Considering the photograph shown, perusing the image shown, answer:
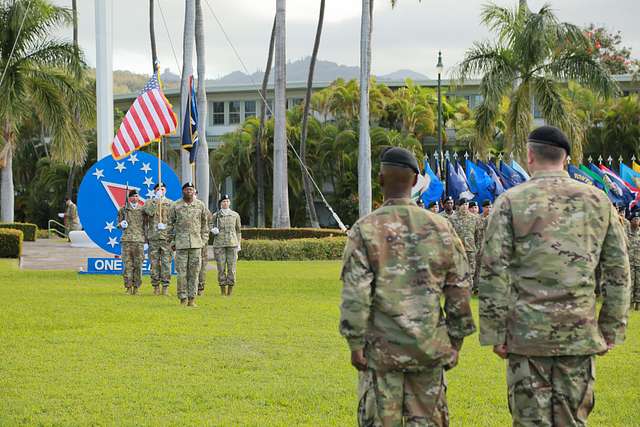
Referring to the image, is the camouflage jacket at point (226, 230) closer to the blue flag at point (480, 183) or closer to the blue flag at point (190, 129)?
the blue flag at point (190, 129)

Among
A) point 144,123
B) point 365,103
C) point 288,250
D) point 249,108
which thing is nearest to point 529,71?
point 365,103

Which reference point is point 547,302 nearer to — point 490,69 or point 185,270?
point 185,270

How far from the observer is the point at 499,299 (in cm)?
506

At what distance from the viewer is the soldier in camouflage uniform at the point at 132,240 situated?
18688mm

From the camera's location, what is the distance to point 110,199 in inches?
869

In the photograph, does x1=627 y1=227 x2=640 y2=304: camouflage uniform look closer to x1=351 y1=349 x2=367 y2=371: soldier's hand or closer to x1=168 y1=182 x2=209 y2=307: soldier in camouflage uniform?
x1=168 y1=182 x2=209 y2=307: soldier in camouflage uniform

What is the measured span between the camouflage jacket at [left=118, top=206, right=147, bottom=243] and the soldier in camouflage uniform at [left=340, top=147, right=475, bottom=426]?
47.1 ft

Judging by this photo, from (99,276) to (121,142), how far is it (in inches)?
137

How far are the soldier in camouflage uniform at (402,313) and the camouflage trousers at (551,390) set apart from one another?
360 millimetres

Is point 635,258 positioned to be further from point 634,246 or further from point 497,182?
point 497,182

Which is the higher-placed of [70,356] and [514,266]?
[514,266]

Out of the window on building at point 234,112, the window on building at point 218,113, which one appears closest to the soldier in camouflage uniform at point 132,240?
the window on building at point 234,112

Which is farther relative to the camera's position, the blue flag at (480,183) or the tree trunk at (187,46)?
the tree trunk at (187,46)

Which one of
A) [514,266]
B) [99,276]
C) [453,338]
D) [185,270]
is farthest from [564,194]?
[99,276]
